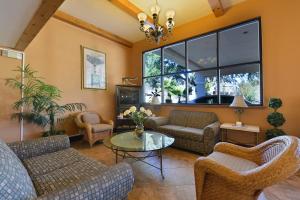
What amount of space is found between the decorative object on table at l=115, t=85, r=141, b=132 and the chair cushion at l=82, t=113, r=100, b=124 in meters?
0.67

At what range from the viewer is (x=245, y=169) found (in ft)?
5.32

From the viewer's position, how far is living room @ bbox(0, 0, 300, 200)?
6.43 ft

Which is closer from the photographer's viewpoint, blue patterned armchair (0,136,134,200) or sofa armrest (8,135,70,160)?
blue patterned armchair (0,136,134,200)

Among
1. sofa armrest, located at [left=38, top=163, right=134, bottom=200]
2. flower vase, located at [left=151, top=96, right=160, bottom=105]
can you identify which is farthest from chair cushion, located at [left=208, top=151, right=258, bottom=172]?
flower vase, located at [left=151, top=96, right=160, bottom=105]

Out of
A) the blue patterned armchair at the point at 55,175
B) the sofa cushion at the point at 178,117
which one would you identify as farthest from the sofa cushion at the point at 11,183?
the sofa cushion at the point at 178,117

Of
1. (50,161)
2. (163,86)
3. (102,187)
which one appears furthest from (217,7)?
(50,161)

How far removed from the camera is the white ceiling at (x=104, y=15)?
3.81 metres

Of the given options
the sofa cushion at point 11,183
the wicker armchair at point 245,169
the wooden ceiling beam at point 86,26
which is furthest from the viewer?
the wooden ceiling beam at point 86,26

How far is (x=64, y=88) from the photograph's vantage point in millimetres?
4199

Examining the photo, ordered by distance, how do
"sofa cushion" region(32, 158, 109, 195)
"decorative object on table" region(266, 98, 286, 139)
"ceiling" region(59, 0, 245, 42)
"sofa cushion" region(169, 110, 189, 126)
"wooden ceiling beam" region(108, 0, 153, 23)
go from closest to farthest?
"sofa cushion" region(32, 158, 109, 195) < "decorative object on table" region(266, 98, 286, 139) < "wooden ceiling beam" region(108, 0, 153, 23) < "ceiling" region(59, 0, 245, 42) < "sofa cushion" region(169, 110, 189, 126)

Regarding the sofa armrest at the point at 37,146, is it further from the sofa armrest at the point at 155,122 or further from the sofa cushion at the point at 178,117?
the sofa cushion at the point at 178,117

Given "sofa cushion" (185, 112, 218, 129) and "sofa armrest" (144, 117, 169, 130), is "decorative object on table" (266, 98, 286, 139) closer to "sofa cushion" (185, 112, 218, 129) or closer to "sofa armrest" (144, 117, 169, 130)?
"sofa cushion" (185, 112, 218, 129)

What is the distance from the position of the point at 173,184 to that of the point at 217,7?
3522mm

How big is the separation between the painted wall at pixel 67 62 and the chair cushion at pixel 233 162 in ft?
12.5
